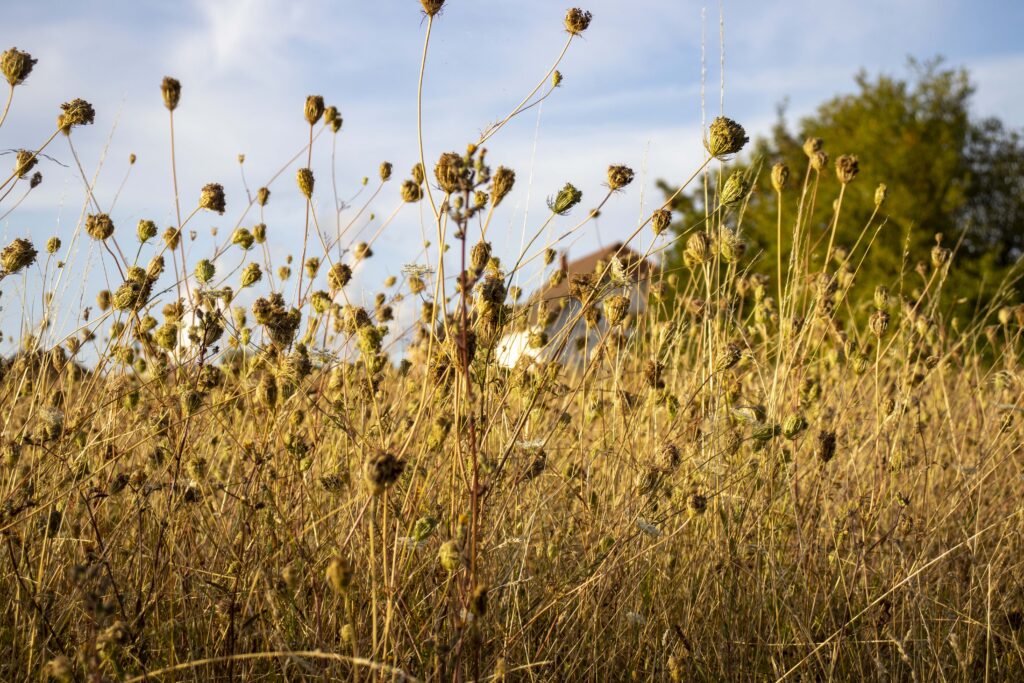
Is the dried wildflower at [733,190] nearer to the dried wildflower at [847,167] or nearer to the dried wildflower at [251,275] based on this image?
the dried wildflower at [847,167]

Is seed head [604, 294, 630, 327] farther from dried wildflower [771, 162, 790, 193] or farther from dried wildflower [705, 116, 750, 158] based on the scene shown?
dried wildflower [771, 162, 790, 193]

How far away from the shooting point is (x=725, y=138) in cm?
191

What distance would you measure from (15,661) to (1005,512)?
3022mm

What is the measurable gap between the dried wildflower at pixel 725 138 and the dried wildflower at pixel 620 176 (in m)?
0.19

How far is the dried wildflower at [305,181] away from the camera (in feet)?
9.22

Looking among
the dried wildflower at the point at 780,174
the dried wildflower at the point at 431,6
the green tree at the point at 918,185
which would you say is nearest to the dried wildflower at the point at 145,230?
the dried wildflower at the point at 431,6

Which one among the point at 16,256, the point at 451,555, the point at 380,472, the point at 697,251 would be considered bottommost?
the point at 451,555

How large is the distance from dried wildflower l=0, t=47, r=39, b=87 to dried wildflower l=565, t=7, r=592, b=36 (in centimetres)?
146

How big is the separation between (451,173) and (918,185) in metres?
21.3

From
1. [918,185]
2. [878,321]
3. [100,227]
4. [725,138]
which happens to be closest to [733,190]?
[725,138]

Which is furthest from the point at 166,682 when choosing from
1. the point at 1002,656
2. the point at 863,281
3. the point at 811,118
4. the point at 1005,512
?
the point at 811,118

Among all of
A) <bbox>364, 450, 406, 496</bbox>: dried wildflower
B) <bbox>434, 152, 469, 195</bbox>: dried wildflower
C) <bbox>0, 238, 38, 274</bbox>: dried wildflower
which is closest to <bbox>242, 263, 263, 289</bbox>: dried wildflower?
<bbox>0, 238, 38, 274</bbox>: dried wildflower

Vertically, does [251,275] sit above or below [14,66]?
below

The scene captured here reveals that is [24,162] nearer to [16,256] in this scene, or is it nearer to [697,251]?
[16,256]
